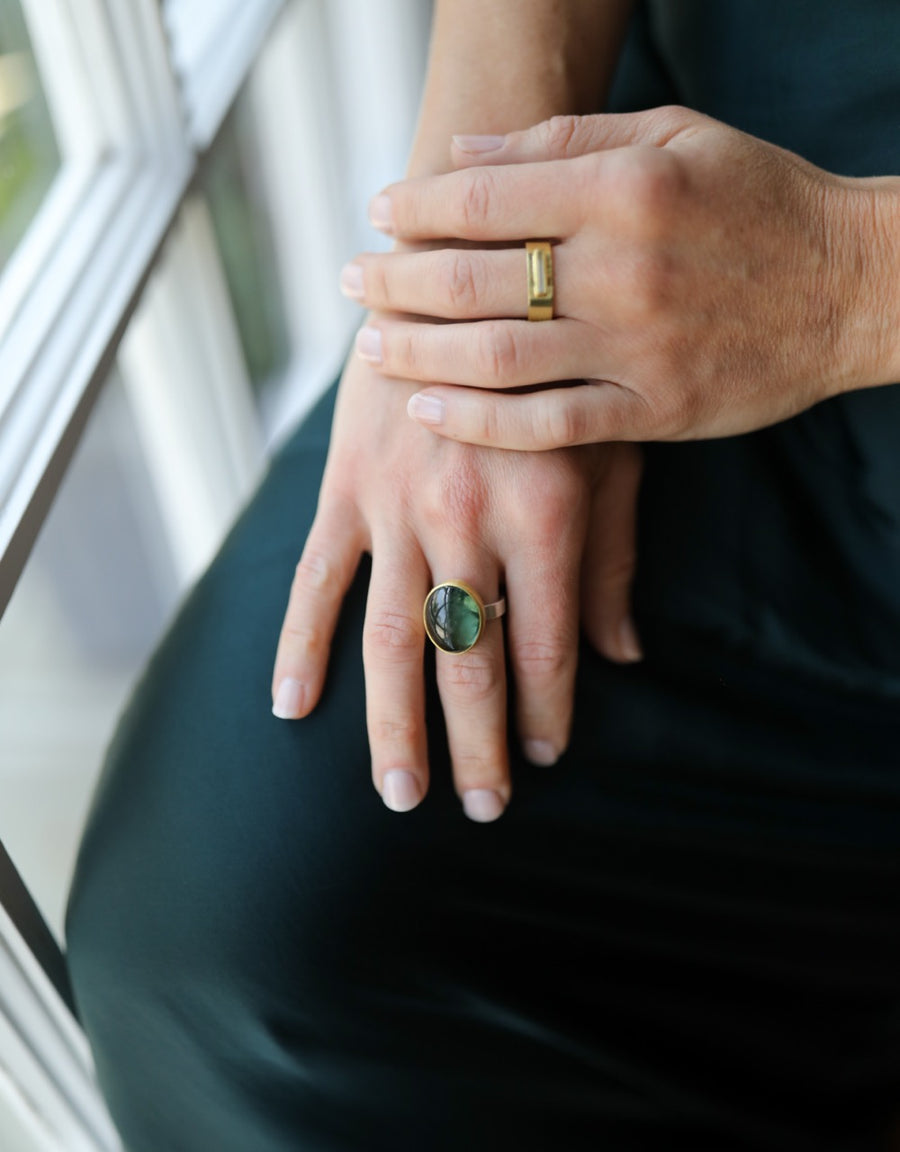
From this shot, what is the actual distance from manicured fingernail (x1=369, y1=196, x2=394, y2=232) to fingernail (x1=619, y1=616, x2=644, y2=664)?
1.05 ft

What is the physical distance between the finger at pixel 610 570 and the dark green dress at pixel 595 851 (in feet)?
0.06

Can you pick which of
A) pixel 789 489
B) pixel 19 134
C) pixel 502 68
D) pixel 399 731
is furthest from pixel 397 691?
pixel 19 134

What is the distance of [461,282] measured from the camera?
61 centimetres

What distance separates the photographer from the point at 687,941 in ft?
2.32

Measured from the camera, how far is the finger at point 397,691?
611 mm

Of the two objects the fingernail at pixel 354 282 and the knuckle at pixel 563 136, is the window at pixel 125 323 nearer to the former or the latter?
the fingernail at pixel 354 282

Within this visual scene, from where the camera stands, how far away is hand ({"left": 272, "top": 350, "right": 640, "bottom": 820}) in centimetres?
62

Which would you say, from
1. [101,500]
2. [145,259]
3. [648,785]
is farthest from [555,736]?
[101,500]

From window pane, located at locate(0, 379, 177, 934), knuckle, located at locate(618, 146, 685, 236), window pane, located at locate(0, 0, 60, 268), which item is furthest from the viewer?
window pane, located at locate(0, 379, 177, 934)

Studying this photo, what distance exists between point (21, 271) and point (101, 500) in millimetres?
405

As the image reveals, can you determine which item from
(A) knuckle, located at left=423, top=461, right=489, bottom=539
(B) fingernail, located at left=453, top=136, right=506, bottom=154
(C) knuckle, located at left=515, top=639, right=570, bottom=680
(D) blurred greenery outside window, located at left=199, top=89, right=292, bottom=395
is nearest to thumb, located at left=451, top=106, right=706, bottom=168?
(B) fingernail, located at left=453, top=136, right=506, bottom=154

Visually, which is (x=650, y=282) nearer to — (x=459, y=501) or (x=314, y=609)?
(x=459, y=501)

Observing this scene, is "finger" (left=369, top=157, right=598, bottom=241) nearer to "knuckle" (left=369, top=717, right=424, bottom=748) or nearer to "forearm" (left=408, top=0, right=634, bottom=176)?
"forearm" (left=408, top=0, right=634, bottom=176)

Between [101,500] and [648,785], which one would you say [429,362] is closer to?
[648,785]
